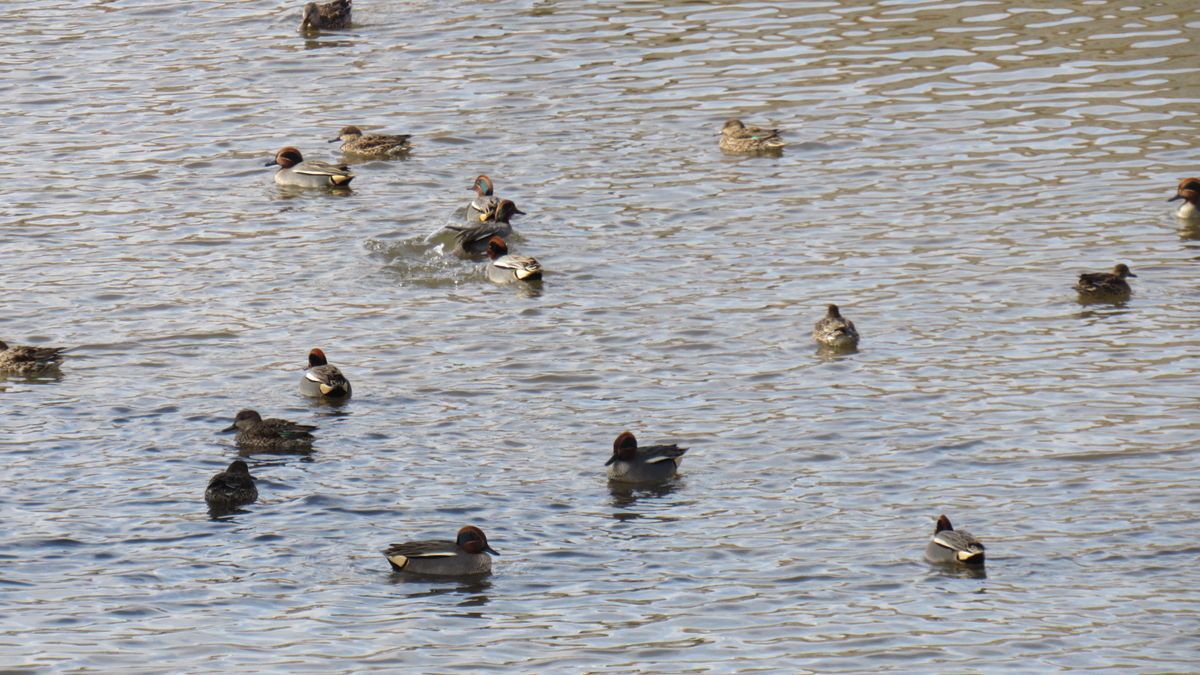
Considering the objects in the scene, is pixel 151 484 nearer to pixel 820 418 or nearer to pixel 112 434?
pixel 112 434

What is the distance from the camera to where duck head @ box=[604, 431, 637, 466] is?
55.5 feet

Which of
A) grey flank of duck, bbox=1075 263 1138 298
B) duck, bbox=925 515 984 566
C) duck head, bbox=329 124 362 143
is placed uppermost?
duck head, bbox=329 124 362 143

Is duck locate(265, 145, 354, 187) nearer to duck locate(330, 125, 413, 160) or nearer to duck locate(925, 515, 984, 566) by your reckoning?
duck locate(330, 125, 413, 160)

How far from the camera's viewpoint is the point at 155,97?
31.0 meters

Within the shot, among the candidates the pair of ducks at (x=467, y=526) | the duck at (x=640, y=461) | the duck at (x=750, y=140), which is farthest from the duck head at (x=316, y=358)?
the duck at (x=750, y=140)

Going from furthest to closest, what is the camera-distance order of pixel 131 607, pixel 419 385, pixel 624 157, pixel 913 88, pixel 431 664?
1. pixel 913 88
2. pixel 624 157
3. pixel 419 385
4. pixel 131 607
5. pixel 431 664

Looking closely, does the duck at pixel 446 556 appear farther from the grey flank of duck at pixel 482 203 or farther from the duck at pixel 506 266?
the grey flank of duck at pixel 482 203

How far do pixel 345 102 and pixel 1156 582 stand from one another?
18915mm

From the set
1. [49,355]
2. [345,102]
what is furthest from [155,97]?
[49,355]

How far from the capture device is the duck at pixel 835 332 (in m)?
19.7

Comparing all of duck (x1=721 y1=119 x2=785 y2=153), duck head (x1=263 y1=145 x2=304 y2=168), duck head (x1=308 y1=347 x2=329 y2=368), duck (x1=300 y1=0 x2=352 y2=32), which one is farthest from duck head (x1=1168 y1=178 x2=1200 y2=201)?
duck (x1=300 y1=0 x2=352 y2=32)

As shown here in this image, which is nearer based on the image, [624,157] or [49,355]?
[49,355]

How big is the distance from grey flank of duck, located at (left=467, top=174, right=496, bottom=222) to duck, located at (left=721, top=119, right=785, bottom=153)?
11.3ft

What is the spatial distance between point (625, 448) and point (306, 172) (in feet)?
35.5
